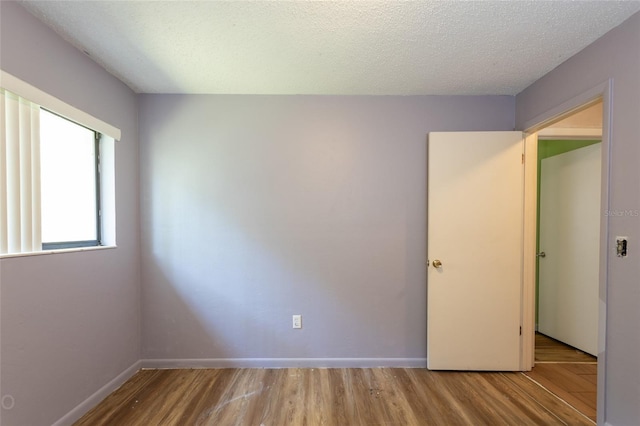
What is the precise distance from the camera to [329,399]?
1.90 m

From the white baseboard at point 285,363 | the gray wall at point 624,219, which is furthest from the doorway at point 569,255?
the white baseboard at point 285,363

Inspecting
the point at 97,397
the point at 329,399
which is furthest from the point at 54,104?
the point at 329,399

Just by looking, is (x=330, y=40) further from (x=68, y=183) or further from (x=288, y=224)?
(x=68, y=183)

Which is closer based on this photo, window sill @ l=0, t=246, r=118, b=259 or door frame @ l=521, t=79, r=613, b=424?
window sill @ l=0, t=246, r=118, b=259

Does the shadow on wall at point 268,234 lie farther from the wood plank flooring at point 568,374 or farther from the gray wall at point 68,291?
→ the wood plank flooring at point 568,374

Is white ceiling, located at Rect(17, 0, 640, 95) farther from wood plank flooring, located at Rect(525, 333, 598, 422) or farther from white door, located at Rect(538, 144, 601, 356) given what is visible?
wood plank flooring, located at Rect(525, 333, 598, 422)

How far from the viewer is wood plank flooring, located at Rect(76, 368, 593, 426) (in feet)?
5.63

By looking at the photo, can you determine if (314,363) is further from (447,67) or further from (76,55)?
(76,55)

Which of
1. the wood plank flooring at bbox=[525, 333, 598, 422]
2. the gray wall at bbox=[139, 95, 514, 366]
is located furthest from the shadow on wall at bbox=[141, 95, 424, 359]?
the wood plank flooring at bbox=[525, 333, 598, 422]

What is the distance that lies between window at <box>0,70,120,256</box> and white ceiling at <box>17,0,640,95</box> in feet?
1.56

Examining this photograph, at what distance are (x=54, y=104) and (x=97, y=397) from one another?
1.91 meters

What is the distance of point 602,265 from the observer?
1.56 meters

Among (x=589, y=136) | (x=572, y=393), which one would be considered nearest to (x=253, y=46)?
(x=589, y=136)

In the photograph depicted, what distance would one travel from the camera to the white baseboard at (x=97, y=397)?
64.3 inches
